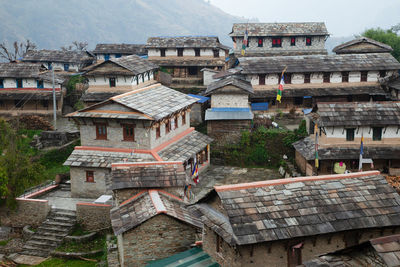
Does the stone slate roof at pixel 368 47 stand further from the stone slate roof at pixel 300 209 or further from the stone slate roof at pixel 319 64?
the stone slate roof at pixel 300 209

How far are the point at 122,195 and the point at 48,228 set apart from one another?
30.3 ft

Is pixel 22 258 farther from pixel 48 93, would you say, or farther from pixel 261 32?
pixel 261 32

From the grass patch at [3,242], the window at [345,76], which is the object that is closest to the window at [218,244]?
the grass patch at [3,242]

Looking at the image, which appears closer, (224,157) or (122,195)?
(122,195)

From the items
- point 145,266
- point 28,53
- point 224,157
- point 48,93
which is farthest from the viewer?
point 28,53

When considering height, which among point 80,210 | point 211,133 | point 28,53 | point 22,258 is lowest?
point 22,258

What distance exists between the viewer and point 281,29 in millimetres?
58531

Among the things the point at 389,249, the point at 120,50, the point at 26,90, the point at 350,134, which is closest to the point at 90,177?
the point at 350,134

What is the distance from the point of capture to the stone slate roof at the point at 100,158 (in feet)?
101

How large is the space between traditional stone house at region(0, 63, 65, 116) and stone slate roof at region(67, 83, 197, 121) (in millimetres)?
19091

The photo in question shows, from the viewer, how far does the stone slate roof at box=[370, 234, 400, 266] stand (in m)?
12.6

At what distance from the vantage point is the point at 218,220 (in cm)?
1767

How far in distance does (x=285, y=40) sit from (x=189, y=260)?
148ft

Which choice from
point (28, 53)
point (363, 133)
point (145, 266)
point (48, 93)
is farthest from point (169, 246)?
point (28, 53)
